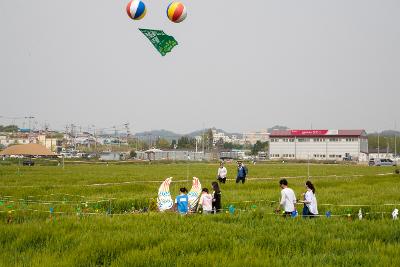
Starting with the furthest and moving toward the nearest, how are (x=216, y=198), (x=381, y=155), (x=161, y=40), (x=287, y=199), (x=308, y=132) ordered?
(x=381, y=155) < (x=308, y=132) < (x=216, y=198) < (x=161, y=40) < (x=287, y=199)

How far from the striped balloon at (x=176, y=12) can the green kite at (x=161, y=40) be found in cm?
72

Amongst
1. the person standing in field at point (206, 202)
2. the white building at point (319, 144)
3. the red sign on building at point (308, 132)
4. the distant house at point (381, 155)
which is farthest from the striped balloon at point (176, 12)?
the distant house at point (381, 155)

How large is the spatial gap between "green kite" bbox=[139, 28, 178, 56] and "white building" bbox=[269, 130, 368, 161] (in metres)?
98.0

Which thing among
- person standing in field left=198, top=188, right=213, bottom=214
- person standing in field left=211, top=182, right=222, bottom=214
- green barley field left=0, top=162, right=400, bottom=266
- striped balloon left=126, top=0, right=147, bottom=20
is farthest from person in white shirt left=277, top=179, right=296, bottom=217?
striped balloon left=126, top=0, right=147, bottom=20

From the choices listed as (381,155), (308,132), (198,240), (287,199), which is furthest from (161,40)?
(381,155)

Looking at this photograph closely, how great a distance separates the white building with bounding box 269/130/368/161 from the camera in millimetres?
112250

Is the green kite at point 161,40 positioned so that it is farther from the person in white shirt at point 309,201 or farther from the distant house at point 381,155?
the distant house at point 381,155

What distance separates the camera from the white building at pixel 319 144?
112 meters

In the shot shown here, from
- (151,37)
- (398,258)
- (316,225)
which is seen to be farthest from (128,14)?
(398,258)

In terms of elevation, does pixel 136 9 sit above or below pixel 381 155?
above

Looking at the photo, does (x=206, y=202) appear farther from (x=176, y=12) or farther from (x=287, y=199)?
(x=176, y=12)

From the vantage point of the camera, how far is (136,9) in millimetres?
15742

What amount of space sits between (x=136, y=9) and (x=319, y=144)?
105m

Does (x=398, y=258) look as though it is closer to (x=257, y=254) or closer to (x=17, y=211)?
(x=257, y=254)
